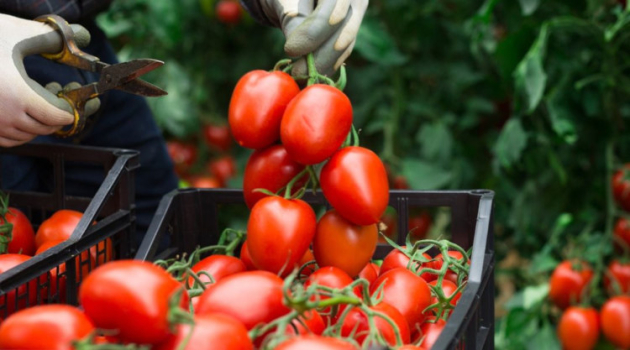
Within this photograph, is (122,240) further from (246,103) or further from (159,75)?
(159,75)

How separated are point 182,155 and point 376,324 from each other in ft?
6.52

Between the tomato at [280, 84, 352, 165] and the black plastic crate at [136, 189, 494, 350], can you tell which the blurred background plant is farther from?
the tomato at [280, 84, 352, 165]

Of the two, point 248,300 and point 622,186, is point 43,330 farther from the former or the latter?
point 622,186

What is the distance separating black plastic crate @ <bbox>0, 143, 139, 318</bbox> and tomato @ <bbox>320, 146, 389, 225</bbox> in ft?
0.99

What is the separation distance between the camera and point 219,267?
925 millimetres

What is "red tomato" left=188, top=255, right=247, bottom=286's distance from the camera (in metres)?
0.92

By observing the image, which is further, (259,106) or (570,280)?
(570,280)

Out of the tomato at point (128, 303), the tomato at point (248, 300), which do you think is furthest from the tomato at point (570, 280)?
the tomato at point (128, 303)

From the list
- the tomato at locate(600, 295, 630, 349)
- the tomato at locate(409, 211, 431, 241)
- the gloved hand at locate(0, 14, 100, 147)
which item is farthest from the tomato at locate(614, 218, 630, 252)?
the gloved hand at locate(0, 14, 100, 147)

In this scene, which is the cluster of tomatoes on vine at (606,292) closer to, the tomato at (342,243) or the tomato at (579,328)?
the tomato at (579,328)

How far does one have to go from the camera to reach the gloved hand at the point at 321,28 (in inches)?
36.7

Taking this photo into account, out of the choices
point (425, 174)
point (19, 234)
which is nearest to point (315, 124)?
point (19, 234)

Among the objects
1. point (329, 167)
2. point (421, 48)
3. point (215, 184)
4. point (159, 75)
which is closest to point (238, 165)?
point (215, 184)

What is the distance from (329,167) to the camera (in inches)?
35.0
